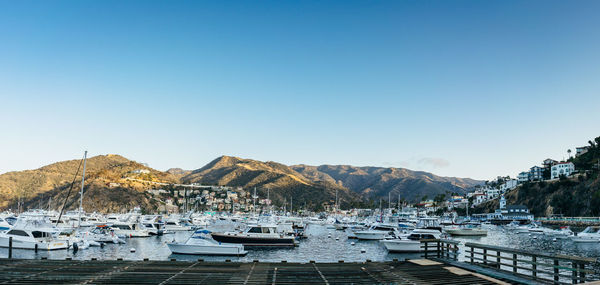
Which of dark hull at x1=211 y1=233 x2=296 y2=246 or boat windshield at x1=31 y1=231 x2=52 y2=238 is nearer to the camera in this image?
boat windshield at x1=31 y1=231 x2=52 y2=238

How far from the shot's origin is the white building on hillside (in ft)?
616

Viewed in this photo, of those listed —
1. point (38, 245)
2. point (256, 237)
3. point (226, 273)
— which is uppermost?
point (226, 273)

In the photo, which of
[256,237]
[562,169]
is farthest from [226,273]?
[562,169]

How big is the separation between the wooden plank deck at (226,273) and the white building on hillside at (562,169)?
668 feet

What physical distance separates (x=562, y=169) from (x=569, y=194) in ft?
147

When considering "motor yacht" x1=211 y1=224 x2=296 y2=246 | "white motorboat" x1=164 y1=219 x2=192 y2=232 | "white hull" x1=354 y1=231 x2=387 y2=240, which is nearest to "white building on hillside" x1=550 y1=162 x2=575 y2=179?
"white hull" x1=354 y1=231 x2=387 y2=240

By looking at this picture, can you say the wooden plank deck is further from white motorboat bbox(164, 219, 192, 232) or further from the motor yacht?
white motorboat bbox(164, 219, 192, 232)

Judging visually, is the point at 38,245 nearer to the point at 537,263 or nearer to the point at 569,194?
the point at 537,263

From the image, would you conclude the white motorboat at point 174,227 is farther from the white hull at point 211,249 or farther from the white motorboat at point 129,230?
the white hull at point 211,249

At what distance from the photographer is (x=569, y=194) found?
153 m

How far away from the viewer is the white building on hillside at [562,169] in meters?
188

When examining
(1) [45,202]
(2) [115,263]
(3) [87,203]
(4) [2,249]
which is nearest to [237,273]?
(2) [115,263]

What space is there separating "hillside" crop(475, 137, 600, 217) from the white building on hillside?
293cm

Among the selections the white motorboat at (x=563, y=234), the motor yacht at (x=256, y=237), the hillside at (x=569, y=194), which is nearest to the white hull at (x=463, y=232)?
the white motorboat at (x=563, y=234)
